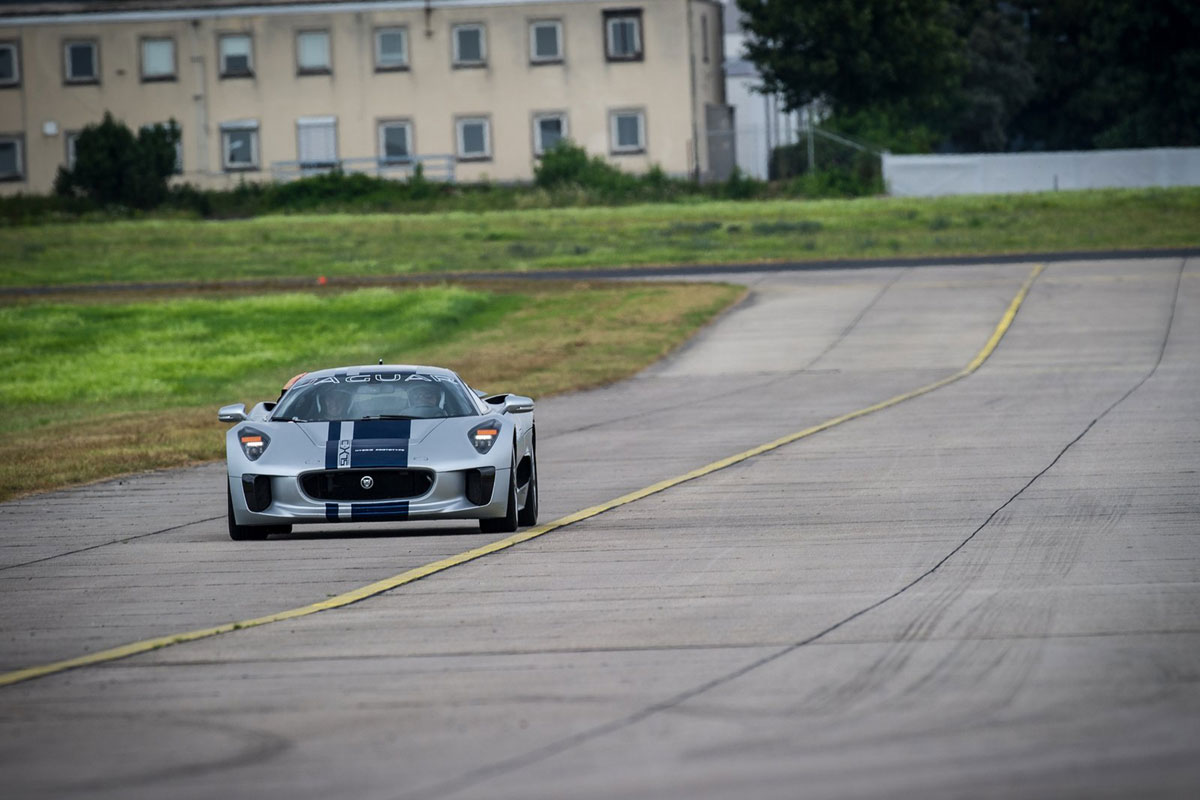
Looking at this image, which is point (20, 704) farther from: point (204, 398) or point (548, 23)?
point (548, 23)

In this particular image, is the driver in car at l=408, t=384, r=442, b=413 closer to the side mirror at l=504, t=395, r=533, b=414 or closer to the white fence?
the side mirror at l=504, t=395, r=533, b=414

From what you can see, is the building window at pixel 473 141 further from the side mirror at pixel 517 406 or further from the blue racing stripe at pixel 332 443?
the blue racing stripe at pixel 332 443

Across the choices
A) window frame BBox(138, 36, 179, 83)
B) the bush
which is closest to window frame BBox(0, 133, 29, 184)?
window frame BBox(138, 36, 179, 83)

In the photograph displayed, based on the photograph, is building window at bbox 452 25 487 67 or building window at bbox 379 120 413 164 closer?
building window at bbox 452 25 487 67

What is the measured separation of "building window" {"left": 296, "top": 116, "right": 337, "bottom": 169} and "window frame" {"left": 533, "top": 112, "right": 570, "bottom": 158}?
7.14 meters

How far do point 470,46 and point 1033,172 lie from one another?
20.3m

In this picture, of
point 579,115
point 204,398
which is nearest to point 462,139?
point 579,115

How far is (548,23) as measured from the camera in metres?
77.9

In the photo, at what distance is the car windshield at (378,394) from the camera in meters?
16.4

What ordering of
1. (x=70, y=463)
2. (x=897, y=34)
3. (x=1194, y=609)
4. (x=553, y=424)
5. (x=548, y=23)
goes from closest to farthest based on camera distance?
(x=1194, y=609), (x=70, y=463), (x=553, y=424), (x=548, y=23), (x=897, y=34)

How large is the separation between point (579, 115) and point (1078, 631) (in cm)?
6887

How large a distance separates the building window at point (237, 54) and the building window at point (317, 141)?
262 cm

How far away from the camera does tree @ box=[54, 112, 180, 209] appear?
74.1 metres

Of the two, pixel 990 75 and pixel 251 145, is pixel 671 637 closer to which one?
pixel 251 145
